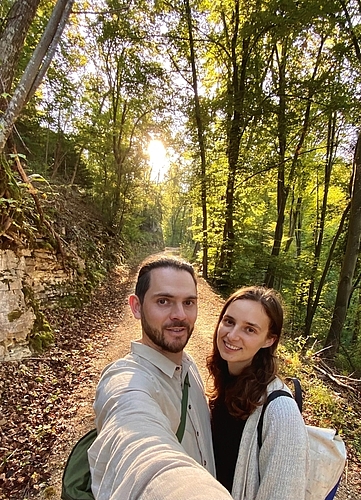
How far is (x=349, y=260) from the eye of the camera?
23.5 ft

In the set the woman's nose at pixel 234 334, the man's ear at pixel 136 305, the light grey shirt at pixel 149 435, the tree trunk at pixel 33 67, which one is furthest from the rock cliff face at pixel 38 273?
the woman's nose at pixel 234 334

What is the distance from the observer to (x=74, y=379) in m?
4.79

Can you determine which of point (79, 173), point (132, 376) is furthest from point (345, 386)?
point (79, 173)

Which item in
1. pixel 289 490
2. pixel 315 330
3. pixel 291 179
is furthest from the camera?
pixel 315 330

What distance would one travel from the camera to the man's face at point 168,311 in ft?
4.98

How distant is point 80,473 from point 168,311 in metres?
0.79

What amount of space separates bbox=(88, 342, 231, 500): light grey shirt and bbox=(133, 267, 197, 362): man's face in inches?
3.0

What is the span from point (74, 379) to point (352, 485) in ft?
13.9

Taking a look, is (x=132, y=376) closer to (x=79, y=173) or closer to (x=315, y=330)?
(x=315, y=330)

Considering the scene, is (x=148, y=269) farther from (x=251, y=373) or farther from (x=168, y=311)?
(x=251, y=373)

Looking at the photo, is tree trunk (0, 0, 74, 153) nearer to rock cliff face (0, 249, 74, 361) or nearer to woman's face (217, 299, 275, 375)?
rock cliff face (0, 249, 74, 361)

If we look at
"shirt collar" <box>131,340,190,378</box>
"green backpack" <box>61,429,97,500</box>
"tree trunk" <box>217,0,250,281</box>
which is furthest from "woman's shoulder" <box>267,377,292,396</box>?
"tree trunk" <box>217,0,250,281</box>

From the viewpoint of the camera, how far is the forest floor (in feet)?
9.87

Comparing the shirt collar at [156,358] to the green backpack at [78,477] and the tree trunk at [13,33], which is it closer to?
the green backpack at [78,477]
